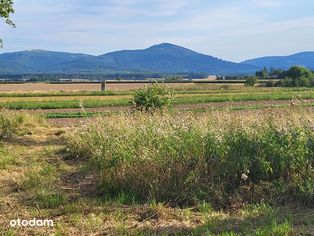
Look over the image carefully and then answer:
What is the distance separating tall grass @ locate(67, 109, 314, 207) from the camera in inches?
275

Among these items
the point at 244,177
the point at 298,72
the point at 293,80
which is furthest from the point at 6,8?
the point at 298,72

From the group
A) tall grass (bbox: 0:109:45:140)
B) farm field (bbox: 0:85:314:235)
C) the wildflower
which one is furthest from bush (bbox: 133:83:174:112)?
the wildflower

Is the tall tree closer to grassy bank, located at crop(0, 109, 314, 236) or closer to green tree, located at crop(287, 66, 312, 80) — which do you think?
grassy bank, located at crop(0, 109, 314, 236)

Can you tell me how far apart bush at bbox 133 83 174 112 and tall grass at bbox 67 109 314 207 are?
9043 millimetres

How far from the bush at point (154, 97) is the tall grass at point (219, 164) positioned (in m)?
9.04

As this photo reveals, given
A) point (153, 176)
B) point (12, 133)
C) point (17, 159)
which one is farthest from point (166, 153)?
point (12, 133)

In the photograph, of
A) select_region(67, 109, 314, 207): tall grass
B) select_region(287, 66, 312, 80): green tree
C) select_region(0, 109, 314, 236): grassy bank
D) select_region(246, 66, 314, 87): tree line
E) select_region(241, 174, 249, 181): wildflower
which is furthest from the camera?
select_region(287, 66, 312, 80): green tree

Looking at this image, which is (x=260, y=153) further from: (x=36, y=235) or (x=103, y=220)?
(x=36, y=235)

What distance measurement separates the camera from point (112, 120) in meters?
11.1

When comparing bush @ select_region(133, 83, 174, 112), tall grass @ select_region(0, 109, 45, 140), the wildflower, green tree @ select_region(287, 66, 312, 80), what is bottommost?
tall grass @ select_region(0, 109, 45, 140)

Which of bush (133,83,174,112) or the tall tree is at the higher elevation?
the tall tree

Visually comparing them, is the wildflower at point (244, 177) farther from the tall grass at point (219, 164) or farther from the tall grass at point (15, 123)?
the tall grass at point (15, 123)

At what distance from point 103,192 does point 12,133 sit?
8598mm

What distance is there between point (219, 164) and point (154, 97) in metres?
10.4
